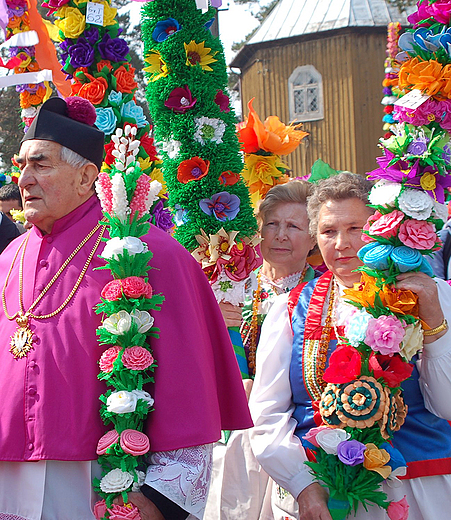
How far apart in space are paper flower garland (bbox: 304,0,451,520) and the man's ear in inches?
44.9

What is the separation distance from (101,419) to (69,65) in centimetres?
306

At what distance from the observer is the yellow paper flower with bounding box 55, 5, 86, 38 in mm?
4680

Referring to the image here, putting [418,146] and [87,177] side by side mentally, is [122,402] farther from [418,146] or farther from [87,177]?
[418,146]

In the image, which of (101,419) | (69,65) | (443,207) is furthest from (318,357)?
(69,65)

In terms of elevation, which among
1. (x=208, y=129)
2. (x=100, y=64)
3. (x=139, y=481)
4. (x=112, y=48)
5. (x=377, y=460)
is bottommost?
(x=377, y=460)

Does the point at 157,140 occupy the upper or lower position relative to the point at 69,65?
lower

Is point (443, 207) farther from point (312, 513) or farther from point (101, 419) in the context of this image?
point (101, 419)

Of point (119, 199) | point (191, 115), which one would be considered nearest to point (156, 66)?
point (191, 115)

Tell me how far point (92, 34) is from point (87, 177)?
7.44ft

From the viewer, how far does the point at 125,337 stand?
2457 mm

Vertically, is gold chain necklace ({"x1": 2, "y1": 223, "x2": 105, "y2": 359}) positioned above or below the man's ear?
below

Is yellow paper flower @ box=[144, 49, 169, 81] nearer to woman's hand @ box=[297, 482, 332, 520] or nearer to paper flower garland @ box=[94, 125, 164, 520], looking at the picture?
paper flower garland @ box=[94, 125, 164, 520]

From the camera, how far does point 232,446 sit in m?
3.76

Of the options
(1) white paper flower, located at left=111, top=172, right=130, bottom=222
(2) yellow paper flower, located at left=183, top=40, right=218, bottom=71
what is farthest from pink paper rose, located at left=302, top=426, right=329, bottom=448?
(2) yellow paper flower, located at left=183, top=40, right=218, bottom=71
